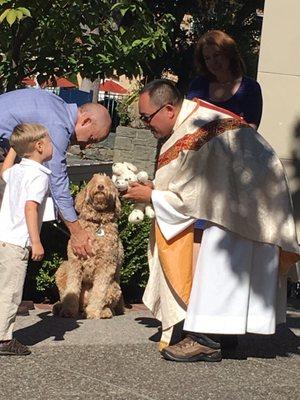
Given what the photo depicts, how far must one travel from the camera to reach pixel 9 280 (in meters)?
6.45

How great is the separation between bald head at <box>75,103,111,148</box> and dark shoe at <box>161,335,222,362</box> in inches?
55.3

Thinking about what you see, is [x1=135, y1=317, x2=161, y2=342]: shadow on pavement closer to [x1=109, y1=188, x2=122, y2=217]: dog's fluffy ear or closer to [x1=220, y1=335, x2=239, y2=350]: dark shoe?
[x1=220, y1=335, x2=239, y2=350]: dark shoe

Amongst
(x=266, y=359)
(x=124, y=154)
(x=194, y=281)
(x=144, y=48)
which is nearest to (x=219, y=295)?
(x=194, y=281)

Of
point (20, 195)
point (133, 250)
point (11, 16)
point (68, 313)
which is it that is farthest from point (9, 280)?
point (133, 250)

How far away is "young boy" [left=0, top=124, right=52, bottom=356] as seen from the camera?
6402 millimetres

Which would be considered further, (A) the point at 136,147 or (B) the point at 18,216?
(A) the point at 136,147

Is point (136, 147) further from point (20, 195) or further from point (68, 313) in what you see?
point (20, 195)

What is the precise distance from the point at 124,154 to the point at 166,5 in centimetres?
1191

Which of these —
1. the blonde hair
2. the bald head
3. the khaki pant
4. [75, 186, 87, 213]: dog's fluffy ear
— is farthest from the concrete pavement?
the blonde hair

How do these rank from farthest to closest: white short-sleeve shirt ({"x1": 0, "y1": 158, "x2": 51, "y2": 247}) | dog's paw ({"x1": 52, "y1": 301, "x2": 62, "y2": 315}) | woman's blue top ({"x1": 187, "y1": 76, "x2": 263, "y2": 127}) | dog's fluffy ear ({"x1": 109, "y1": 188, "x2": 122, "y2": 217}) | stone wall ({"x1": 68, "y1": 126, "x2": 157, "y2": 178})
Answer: stone wall ({"x1": 68, "y1": 126, "x2": 157, "y2": 178}) < dog's paw ({"x1": 52, "y1": 301, "x2": 62, "y2": 315}) < dog's fluffy ear ({"x1": 109, "y1": 188, "x2": 122, "y2": 217}) < woman's blue top ({"x1": 187, "y1": 76, "x2": 263, "y2": 127}) < white short-sleeve shirt ({"x1": 0, "y1": 158, "x2": 51, "y2": 247})

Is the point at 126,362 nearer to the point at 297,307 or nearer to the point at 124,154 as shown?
the point at 297,307

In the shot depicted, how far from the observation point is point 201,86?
24.5 ft

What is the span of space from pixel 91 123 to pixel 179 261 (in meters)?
1.06

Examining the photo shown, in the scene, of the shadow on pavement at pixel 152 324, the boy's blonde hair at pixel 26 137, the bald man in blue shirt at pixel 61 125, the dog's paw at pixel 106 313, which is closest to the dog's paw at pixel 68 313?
the dog's paw at pixel 106 313
